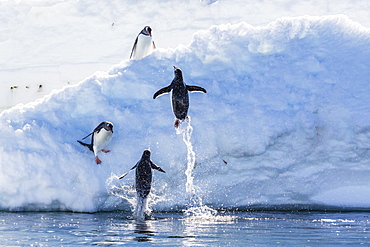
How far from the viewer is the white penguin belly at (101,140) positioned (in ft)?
34.6

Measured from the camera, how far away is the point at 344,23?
469 inches

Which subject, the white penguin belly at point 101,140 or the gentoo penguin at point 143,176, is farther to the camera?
the white penguin belly at point 101,140

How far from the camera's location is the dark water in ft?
21.8

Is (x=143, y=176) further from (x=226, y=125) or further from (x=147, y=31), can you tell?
(x=147, y=31)

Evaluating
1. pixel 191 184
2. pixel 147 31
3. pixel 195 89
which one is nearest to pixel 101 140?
pixel 191 184

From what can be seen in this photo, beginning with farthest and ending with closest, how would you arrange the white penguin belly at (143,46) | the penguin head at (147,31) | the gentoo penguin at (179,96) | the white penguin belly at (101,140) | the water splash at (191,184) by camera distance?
the penguin head at (147,31) < the white penguin belly at (143,46) < the white penguin belly at (101,140) < the gentoo penguin at (179,96) < the water splash at (191,184)

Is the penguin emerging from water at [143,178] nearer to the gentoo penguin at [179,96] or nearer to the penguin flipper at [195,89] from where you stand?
the gentoo penguin at [179,96]

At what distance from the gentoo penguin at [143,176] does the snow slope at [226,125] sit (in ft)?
1.81

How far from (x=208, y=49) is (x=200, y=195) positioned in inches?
123

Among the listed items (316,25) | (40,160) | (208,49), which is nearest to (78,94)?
(40,160)

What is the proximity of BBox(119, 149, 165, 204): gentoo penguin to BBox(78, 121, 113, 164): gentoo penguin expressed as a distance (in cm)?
96

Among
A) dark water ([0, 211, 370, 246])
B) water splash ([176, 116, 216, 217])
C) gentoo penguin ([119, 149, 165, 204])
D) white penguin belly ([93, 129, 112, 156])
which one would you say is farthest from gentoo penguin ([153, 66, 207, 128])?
dark water ([0, 211, 370, 246])

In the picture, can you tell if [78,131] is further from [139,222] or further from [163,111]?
[139,222]

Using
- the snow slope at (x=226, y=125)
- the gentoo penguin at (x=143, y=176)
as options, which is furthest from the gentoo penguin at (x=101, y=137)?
the gentoo penguin at (x=143, y=176)
